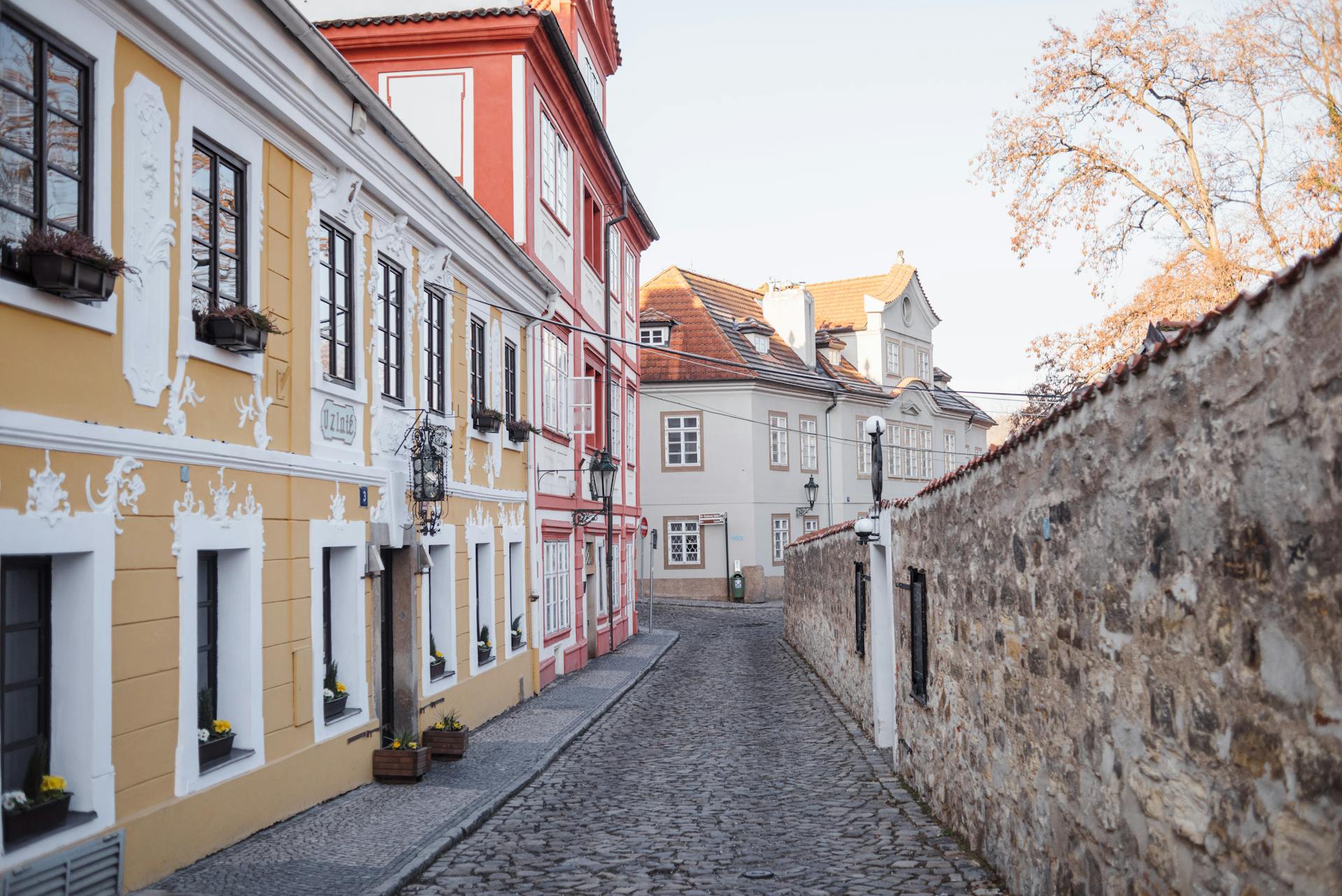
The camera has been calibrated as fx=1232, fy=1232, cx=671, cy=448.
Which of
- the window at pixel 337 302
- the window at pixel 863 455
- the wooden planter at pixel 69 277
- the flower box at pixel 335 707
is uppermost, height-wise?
the window at pixel 863 455

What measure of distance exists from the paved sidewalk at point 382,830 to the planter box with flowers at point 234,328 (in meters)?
3.28

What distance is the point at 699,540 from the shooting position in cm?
3984

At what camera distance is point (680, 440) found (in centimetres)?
4019

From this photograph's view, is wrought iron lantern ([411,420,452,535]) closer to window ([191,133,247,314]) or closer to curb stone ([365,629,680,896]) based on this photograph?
curb stone ([365,629,680,896])

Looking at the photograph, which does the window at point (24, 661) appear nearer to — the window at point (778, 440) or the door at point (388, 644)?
the door at point (388, 644)

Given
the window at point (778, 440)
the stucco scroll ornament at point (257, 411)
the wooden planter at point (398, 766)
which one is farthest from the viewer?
the window at point (778, 440)

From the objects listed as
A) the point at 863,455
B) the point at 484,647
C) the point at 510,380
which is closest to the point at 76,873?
the point at 484,647

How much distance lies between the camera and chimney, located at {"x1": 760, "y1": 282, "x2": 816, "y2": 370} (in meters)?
44.9

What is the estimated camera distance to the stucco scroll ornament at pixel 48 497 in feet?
20.0

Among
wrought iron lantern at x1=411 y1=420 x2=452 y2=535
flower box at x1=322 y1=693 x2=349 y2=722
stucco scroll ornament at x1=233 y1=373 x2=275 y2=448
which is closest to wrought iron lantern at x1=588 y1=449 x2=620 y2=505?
wrought iron lantern at x1=411 y1=420 x2=452 y2=535

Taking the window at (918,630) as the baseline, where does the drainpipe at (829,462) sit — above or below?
above

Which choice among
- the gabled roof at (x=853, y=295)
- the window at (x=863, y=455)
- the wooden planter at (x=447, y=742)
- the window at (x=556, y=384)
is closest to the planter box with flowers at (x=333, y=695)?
the wooden planter at (x=447, y=742)

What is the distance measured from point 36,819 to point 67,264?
273 centimetres

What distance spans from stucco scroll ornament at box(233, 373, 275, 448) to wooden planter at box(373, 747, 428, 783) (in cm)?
333
